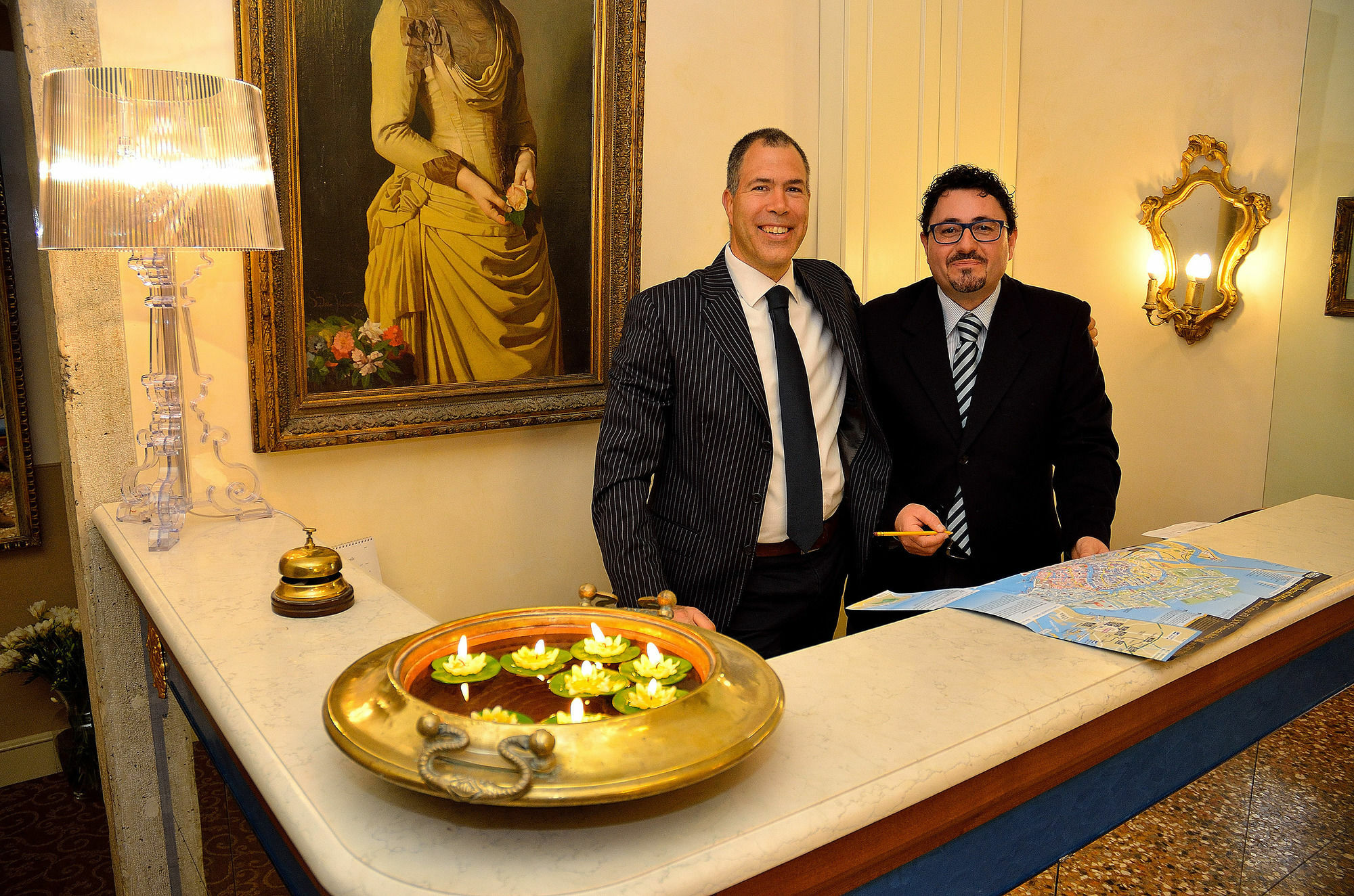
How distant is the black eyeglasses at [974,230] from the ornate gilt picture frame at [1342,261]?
144 cm

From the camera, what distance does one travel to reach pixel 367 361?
2516mm

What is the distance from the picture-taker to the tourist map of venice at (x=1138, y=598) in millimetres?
1345

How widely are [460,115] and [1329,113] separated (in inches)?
107

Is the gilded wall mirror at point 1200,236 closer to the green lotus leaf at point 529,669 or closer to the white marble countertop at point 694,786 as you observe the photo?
the white marble countertop at point 694,786

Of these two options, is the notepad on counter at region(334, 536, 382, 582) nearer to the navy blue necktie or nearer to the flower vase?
the navy blue necktie

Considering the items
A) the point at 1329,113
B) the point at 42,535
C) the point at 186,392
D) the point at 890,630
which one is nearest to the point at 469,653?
the point at 890,630

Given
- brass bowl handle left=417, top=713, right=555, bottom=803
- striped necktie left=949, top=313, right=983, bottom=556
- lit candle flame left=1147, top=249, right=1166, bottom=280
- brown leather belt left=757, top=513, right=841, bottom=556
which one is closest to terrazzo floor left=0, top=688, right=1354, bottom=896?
brass bowl handle left=417, top=713, right=555, bottom=803

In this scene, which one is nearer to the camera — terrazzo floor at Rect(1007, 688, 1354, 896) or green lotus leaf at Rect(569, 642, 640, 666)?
green lotus leaf at Rect(569, 642, 640, 666)

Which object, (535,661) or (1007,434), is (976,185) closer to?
(1007,434)

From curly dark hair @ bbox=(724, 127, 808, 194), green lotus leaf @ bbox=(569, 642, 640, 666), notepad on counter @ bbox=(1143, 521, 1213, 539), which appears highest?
curly dark hair @ bbox=(724, 127, 808, 194)

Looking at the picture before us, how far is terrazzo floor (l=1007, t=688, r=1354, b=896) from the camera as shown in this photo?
4.21 feet

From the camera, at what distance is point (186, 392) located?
229 cm

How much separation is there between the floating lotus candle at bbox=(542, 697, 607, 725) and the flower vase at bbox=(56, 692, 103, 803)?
353cm

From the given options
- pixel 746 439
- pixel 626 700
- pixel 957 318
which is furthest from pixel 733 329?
pixel 626 700
